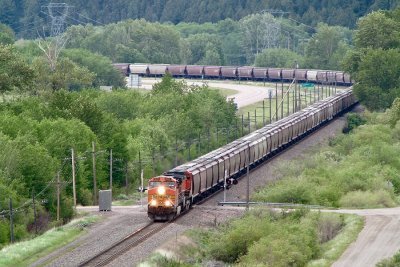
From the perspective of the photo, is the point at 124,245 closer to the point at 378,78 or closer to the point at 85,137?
the point at 85,137

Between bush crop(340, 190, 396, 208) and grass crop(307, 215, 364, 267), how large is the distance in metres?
5.21

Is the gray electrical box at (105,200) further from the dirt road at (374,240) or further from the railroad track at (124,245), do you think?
the dirt road at (374,240)

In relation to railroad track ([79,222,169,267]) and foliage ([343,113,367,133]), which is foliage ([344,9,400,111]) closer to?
foliage ([343,113,367,133])

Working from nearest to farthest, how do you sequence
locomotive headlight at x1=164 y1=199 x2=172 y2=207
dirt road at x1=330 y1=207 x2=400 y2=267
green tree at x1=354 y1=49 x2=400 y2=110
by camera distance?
dirt road at x1=330 y1=207 x2=400 y2=267, locomotive headlight at x1=164 y1=199 x2=172 y2=207, green tree at x1=354 y1=49 x2=400 y2=110

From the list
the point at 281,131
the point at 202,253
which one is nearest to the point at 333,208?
the point at 202,253

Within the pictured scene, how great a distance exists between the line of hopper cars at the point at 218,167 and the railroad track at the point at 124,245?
138cm

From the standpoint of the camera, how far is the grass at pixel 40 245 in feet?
173

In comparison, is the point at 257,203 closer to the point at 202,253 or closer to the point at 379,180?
the point at 379,180

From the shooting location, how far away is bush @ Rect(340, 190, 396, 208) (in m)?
68.8

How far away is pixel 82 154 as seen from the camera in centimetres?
7838

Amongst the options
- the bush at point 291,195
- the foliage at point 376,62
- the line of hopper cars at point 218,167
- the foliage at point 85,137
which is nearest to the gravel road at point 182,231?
the line of hopper cars at point 218,167

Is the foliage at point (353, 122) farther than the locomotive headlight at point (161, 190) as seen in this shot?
Yes

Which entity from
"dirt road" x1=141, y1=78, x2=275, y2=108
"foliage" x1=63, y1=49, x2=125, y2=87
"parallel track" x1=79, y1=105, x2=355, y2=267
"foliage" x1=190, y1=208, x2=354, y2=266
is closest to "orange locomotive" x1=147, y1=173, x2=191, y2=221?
"parallel track" x1=79, y1=105, x2=355, y2=267

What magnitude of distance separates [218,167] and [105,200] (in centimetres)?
1077
